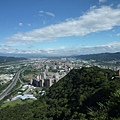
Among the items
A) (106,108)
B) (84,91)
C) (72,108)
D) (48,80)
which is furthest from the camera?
(48,80)

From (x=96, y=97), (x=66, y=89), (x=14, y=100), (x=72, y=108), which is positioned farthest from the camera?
(x=14, y=100)

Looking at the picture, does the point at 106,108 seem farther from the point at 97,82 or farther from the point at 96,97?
the point at 97,82

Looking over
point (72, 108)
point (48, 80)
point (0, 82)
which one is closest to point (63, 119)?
point (72, 108)

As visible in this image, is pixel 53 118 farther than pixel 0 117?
No

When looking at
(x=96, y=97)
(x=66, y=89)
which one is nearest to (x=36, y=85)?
(x=66, y=89)

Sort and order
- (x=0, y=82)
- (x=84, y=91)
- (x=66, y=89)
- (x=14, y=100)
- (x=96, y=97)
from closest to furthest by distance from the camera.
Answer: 1. (x=96, y=97)
2. (x=84, y=91)
3. (x=66, y=89)
4. (x=14, y=100)
5. (x=0, y=82)

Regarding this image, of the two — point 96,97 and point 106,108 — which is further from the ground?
point 106,108

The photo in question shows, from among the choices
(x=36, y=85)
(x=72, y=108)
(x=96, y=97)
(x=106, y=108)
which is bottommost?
(x=36, y=85)

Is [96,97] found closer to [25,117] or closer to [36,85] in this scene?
[25,117]

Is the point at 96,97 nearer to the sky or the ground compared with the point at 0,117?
nearer to the sky
